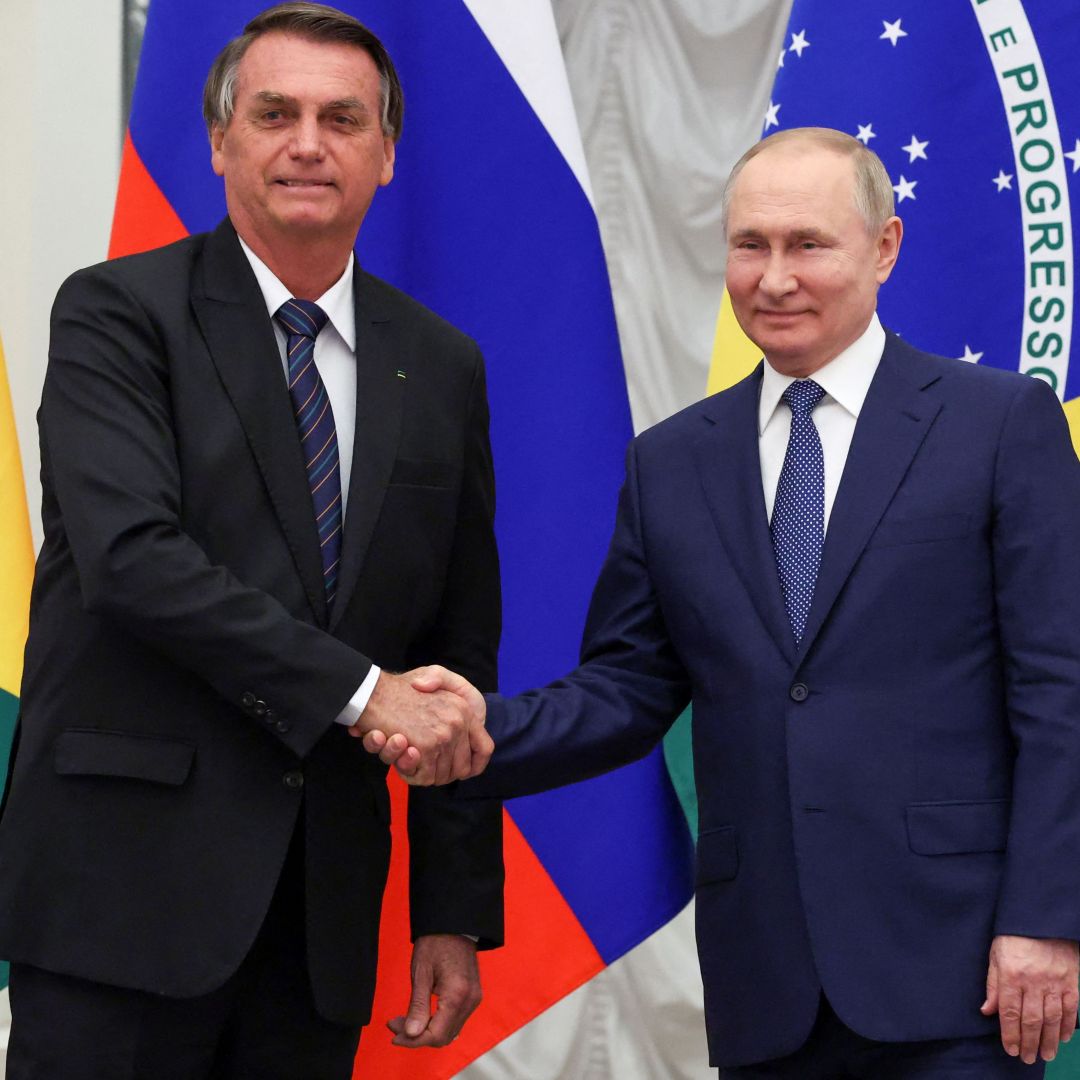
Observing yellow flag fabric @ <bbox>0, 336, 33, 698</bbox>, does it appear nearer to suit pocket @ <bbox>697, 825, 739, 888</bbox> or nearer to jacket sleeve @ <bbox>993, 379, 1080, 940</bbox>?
suit pocket @ <bbox>697, 825, 739, 888</bbox>

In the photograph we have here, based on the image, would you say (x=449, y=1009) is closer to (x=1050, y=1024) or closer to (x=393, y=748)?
(x=393, y=748)

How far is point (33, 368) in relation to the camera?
3.35 metres

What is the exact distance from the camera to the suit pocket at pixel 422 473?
199cm

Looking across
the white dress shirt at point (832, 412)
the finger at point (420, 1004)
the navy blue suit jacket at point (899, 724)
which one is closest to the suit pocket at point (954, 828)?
the navy blue suit jacket at point (899, 724)

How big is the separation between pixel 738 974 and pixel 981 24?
63.3 inches

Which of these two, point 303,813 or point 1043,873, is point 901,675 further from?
point 303,813

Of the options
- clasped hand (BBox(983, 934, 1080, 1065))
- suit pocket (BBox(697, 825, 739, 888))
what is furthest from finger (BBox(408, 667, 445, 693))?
clasped hand (BBox(983, 934, 1080, 1065))

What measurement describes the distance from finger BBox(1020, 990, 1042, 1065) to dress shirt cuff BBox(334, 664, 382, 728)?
31.4 inches

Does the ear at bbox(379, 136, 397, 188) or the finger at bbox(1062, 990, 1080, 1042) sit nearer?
the finger at bbox(1062, 990, 1080, 1042)

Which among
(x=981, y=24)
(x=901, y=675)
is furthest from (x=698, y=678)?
(x=981, y=24)

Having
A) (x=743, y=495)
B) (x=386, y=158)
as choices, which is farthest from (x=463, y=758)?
(x=386, y=158)

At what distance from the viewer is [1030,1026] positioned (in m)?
1.67

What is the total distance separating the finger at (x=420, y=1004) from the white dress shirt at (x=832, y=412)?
2.50 ft

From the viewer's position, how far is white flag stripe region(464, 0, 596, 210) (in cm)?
272
